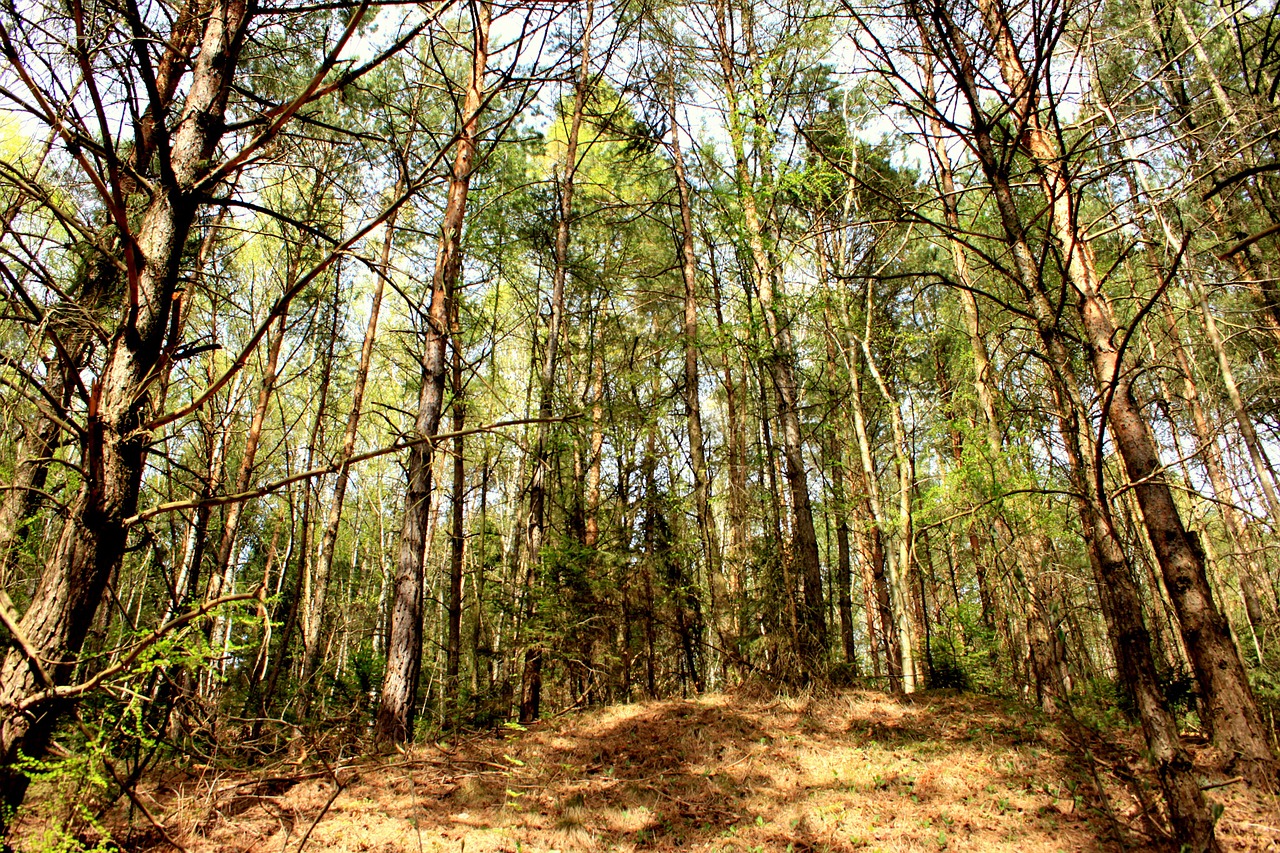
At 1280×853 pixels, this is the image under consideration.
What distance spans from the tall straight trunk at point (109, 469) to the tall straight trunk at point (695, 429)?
6755 mm

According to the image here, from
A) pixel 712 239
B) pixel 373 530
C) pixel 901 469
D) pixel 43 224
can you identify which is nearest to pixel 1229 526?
pixel 901 469

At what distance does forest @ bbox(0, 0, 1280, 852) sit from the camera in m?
1.37

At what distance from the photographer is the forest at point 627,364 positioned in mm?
1371

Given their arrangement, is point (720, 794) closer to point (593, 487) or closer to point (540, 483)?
point (540, 483)

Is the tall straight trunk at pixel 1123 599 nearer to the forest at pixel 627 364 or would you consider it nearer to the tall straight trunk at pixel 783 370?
the forest at pixel 627 364

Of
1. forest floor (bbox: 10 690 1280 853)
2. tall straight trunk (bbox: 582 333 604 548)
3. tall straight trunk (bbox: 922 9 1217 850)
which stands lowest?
forest floor (bbox: 10 690 1280 853)

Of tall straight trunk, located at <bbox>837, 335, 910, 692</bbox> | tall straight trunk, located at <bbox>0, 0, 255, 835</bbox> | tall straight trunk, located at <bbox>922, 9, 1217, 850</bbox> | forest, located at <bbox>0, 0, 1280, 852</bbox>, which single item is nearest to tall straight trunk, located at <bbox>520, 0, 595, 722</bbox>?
forest, located at <bbox>0, 0, 1280, 852</bbox>

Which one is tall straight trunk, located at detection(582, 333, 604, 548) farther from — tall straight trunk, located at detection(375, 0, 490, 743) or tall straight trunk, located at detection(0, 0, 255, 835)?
tall straight trunk, located at detection(0, 0, 255, 835)

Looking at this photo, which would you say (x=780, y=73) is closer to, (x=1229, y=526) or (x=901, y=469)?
(x=901, y=469)

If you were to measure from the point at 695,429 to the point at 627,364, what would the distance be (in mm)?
2138

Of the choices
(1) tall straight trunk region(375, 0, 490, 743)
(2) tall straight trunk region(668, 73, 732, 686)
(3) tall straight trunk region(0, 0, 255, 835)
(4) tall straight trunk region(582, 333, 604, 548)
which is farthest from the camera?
(4) tall straight trunk region(582, 333, 604, 548)

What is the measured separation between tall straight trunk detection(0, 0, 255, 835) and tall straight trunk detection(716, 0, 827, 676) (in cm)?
669

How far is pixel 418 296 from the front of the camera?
32.7 feet

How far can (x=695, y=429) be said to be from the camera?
340 inches
